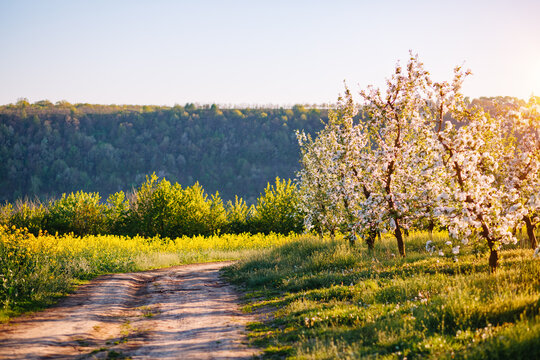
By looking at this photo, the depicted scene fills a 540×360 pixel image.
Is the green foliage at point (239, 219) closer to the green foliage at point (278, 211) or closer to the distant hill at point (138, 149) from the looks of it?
the green foliage at point (278, 211)

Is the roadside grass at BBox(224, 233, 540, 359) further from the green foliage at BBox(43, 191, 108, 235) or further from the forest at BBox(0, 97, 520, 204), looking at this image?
the forest at BBox(0, 97, 520, 204)

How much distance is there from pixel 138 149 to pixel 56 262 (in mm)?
171619

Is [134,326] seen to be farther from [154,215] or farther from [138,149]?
[138,149]

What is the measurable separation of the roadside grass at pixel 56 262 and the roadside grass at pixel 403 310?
24.2 feet

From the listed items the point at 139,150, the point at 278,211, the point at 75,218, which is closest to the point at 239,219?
the point at 278,211

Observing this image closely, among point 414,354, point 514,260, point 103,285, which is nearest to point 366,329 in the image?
point 414,354

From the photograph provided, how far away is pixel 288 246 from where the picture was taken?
23781mm

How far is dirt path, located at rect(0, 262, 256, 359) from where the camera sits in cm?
872

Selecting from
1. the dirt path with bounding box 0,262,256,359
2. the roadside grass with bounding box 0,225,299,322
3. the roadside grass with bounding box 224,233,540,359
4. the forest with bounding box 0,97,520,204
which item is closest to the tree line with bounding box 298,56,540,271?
the roadside grass with bounding box 224,233,540,359

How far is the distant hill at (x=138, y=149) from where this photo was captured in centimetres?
16525

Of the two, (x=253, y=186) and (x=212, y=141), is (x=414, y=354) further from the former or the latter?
(x=212, y=141)

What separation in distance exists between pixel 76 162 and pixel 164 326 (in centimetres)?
18093

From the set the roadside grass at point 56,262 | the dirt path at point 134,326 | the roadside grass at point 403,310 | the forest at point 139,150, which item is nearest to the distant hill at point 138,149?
the forest at point 139,150

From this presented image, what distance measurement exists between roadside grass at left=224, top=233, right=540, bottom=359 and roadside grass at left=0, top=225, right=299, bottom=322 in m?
7.39
